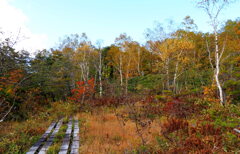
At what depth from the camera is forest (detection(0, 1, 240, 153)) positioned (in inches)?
161

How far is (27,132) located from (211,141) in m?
5.55

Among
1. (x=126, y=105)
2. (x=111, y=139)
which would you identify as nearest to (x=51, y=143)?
(x=111, y=139)

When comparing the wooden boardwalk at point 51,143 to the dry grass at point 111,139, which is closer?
the wooden boardwalk at point 51,143

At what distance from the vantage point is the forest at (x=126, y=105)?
4102 millimetres

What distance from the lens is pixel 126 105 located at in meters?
6.08

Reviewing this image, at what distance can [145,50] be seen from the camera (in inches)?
1187

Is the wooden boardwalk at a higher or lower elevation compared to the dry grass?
higher

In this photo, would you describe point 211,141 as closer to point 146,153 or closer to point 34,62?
point 146,153

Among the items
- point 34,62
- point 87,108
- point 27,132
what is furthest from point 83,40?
point 27,132

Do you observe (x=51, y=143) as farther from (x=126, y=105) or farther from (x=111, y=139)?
(x=126, y=105)

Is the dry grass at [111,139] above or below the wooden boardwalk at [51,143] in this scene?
below

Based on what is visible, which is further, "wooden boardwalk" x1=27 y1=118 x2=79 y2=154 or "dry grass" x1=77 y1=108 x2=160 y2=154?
"dry grass" x1=77 y1=108 x2=160 y2=154

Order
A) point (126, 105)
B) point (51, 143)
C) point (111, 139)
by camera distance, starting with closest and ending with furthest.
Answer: point (51, 143)
point (111, 139)
point (126, 105)

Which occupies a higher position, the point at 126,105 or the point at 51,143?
the point at 126,105
